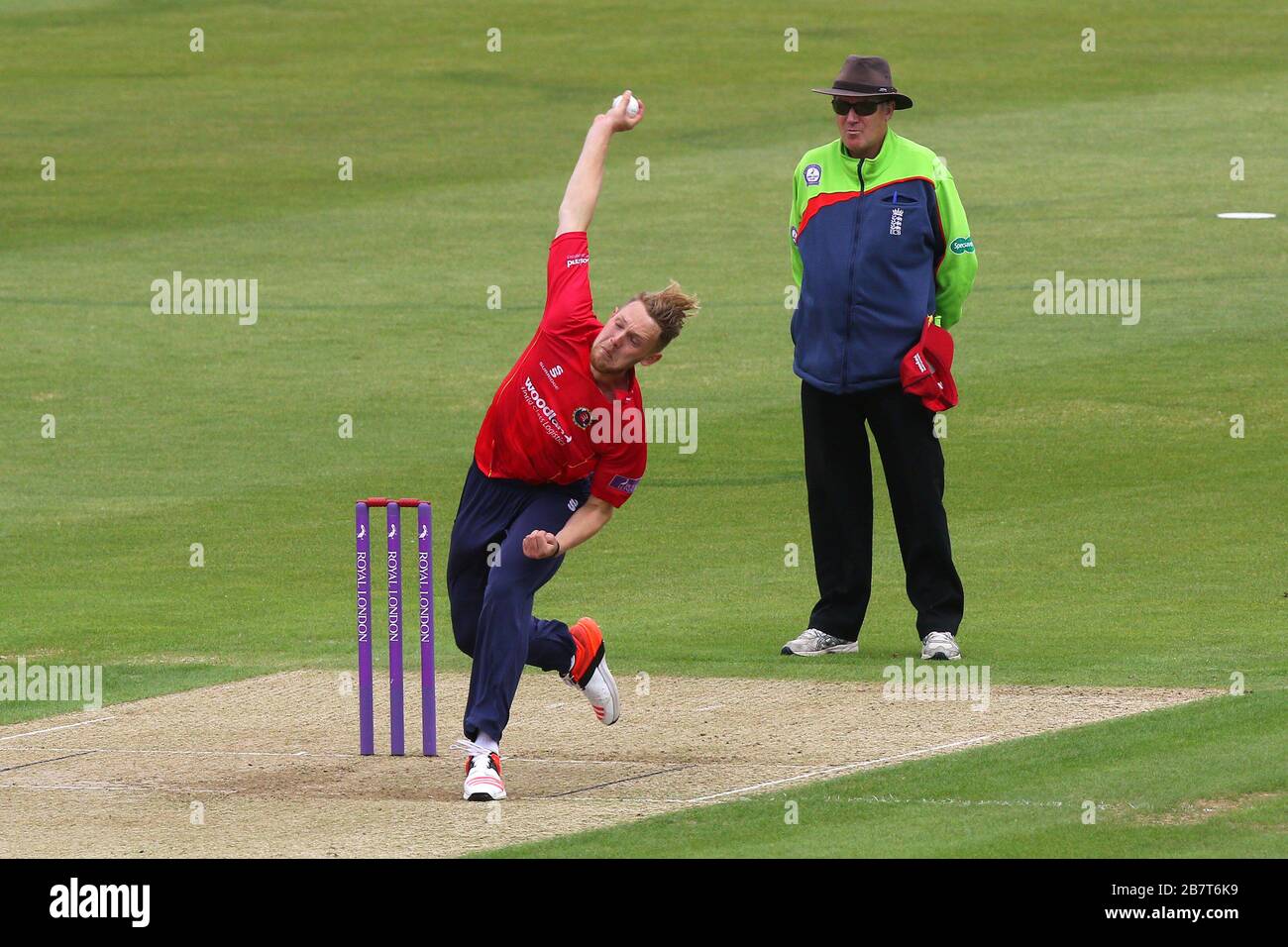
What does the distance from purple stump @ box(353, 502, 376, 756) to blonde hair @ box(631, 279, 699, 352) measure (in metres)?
1.48

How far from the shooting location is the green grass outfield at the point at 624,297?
1273cm

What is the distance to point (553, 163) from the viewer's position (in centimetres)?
3259

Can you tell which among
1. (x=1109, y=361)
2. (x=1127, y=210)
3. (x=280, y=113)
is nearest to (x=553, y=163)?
(x=280, y=113)

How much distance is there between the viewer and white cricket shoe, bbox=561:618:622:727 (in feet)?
31.6

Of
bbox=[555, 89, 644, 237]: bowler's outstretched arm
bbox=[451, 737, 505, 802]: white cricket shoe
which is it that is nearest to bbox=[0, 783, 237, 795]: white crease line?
bbox=[451, 737, 505, 802]: white cricket shoe

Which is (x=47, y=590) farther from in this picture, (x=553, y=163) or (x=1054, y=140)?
(x=1054, y=140)

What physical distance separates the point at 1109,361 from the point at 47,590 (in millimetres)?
10153

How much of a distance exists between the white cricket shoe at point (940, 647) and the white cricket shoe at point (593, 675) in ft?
6.62

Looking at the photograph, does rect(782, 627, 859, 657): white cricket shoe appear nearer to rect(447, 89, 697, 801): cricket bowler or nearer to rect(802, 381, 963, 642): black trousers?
rect(802, 381, 963, 642): black trousers

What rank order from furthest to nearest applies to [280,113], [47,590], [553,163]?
[280,113] → [553,163] → [47,590]

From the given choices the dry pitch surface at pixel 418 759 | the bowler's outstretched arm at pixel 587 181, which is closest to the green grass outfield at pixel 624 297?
the dry pitch surface at pixel 418 759

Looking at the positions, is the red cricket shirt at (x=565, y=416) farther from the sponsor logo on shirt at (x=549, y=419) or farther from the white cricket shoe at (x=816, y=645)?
the white cricket shoe at (x=816, y=645)

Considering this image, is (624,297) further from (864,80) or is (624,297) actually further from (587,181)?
(587,181)

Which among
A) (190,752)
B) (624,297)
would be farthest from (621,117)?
(624,297)
